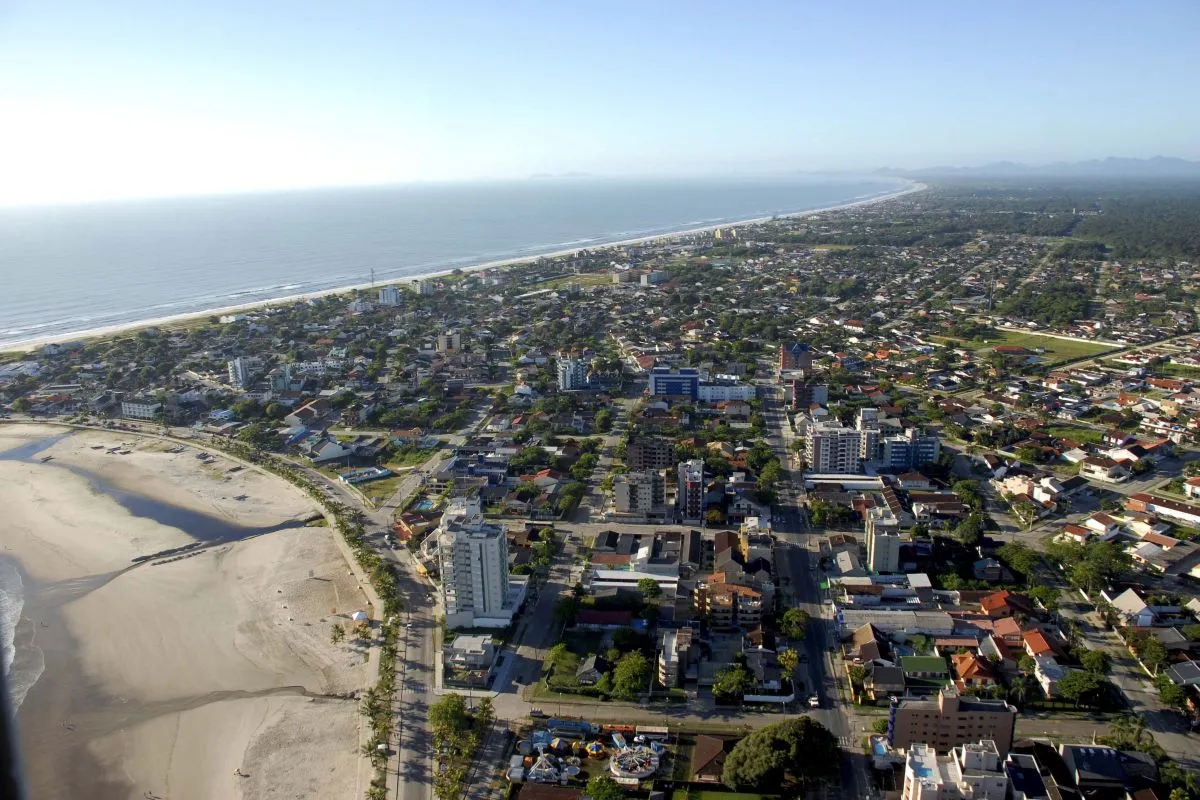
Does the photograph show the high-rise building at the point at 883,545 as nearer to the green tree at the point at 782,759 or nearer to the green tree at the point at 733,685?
the green tree at the point at 733,685

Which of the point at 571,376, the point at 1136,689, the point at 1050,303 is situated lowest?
the point at 1136,689

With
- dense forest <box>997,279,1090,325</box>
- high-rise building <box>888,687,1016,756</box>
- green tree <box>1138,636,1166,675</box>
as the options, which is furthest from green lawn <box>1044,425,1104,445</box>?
dense forest <box>997,279,1090,325</box>

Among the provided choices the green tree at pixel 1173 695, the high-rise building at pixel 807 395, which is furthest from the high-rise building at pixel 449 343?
the green tree at pixel 1173 695

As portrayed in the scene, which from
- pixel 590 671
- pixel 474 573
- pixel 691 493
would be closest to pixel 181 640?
pixel 474 573

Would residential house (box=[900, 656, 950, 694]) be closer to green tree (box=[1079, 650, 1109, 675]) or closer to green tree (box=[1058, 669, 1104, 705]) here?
green tree (box=[1058, 669, 1104, 705])

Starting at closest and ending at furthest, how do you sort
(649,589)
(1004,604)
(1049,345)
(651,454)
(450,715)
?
(450,715), (1004,604), (649,589), (651,454), (1049,345)

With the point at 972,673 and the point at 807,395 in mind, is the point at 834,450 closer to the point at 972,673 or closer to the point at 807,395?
the point at 807,395

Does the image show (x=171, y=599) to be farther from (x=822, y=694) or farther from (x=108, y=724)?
(x=822, y=694)
